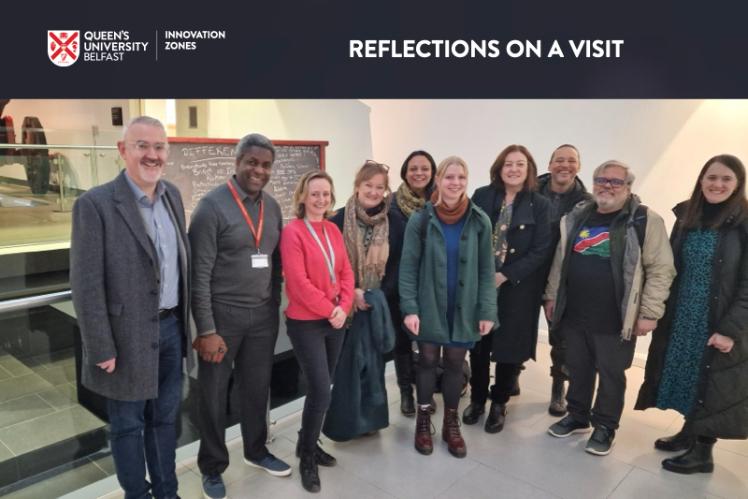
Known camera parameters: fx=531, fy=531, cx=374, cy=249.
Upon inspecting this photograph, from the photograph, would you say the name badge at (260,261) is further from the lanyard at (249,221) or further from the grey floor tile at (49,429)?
the grey floor tile at (49,429)

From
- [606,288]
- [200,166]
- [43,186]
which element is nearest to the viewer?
[606,288]

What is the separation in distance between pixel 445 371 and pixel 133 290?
156 cm

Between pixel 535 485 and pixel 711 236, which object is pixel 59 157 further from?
pixel 711 236

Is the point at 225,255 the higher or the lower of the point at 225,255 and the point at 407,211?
the lower

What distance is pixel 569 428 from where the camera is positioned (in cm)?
293

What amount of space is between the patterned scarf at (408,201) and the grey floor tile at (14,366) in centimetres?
209

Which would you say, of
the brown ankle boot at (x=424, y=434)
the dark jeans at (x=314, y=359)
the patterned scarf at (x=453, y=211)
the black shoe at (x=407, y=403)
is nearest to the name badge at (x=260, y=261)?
the dark jeans at (x=314, y=359)

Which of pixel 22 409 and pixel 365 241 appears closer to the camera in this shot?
pixel 22 409

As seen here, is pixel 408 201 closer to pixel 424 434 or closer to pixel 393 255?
pixel 393 255

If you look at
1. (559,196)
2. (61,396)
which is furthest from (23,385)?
(559,196)

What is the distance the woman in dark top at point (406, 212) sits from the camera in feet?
9.31

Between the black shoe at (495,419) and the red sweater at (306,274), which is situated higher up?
the red sweater at (306,274)

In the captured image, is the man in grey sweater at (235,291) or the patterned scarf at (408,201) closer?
the man in grey sweater at (235,291)

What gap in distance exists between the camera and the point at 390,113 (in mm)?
5277
